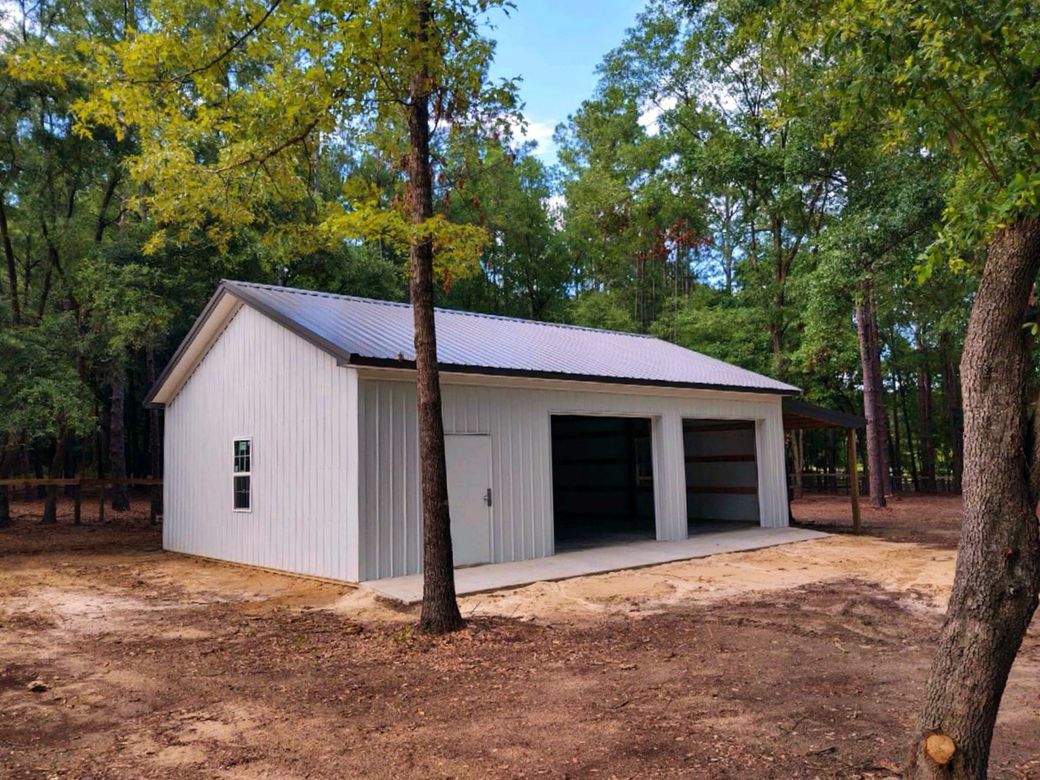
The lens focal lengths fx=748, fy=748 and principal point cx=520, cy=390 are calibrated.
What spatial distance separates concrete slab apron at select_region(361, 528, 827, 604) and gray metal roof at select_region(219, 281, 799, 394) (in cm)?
261

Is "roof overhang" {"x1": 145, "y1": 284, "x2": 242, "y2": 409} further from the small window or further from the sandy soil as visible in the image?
the sandy soil

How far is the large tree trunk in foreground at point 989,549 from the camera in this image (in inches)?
112

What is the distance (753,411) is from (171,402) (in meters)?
10.9

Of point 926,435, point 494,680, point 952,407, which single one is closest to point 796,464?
point 926,435

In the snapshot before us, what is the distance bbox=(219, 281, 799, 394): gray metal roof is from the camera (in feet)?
32.1

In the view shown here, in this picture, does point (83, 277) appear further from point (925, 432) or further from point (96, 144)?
point (925, 432)

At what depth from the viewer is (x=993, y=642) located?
9.39ft

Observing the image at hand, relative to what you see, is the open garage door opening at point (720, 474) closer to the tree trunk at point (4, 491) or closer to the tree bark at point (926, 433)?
the tree bark at point (926, 433)

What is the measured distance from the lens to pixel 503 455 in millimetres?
10461

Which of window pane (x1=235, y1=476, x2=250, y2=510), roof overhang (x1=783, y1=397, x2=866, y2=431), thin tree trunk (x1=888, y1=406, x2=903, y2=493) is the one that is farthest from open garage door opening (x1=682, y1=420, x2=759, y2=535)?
thin tree trunk (x1=888, y1=406, x2=903, y2=493)

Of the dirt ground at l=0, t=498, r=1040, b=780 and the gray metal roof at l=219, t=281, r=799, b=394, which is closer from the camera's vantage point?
the dirt ground at l=0, t=498, r=1040, b=780

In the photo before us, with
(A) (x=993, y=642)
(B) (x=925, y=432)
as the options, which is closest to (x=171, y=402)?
(A) (x=993, y=642)

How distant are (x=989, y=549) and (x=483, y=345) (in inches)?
366

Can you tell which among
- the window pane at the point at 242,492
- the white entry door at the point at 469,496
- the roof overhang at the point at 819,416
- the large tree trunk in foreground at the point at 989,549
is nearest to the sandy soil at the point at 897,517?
the roof overhang at the point at 819,416
